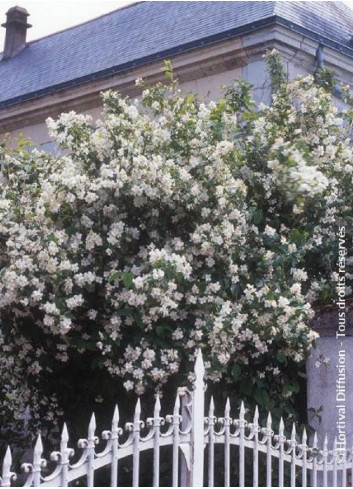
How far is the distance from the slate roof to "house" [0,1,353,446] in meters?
0.02

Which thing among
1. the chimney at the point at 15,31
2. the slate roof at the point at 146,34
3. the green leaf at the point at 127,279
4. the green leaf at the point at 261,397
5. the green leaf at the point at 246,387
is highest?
the chimney at the point at 15,31

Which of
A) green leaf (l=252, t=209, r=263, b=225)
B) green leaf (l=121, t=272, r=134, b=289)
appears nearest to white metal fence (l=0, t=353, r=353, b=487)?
green leaf (l=121, t=272, r=134, b=289)

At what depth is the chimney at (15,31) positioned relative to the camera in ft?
52.9

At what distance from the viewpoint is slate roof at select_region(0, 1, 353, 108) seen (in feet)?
32.8

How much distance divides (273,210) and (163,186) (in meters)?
1.18

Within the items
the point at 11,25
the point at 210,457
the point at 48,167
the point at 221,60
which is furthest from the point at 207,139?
the point at 11,25

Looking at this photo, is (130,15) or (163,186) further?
(130,15)

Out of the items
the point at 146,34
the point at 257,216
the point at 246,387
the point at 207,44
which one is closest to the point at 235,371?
the point at 246,387

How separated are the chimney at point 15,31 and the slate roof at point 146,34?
41.7 inches

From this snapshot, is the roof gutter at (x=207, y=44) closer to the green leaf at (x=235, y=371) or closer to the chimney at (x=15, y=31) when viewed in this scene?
the chimney at (x=15, y=31)

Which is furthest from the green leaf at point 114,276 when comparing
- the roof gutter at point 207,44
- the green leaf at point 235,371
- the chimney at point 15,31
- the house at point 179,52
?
the chimney at point 15,31

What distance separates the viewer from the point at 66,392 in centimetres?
605

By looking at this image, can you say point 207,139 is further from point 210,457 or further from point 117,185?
point 210,457

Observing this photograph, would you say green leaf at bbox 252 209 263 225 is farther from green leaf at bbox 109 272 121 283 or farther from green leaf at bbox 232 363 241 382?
green leaf at bbox 109 272 121 283
